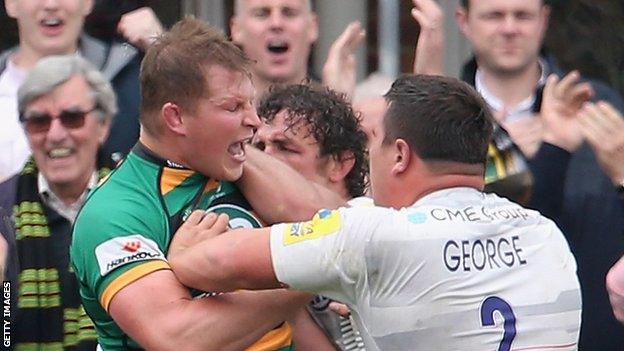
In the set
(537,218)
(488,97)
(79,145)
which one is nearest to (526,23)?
(488,97)

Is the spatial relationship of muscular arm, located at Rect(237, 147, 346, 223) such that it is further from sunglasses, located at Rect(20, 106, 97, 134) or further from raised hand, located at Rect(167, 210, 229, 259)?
sunglasses, located at Rect(20, 106, 97, 134)

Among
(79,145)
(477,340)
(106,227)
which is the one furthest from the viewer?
(79,145)

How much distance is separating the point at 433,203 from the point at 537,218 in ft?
0.99

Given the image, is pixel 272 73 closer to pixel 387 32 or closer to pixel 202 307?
pixel 387 32

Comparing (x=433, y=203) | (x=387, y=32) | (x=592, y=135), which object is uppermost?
(x=433, y=203)

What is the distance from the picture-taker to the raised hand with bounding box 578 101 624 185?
17.3 feet

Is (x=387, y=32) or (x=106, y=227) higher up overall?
(x=106, y=227)

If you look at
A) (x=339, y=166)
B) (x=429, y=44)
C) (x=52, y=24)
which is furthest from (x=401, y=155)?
(x=52, y=24)

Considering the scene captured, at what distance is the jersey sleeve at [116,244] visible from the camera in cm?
412

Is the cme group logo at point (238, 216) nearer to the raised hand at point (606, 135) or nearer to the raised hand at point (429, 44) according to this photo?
the raised hand at point (606, 135)

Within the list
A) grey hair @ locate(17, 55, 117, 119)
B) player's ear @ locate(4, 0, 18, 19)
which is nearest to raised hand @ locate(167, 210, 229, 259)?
grey hair @ locate(17, 55, 117, 119)

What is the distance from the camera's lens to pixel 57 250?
213 inches

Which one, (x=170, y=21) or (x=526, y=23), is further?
(x=170, y=21)

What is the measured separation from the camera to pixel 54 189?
18.5 ft
